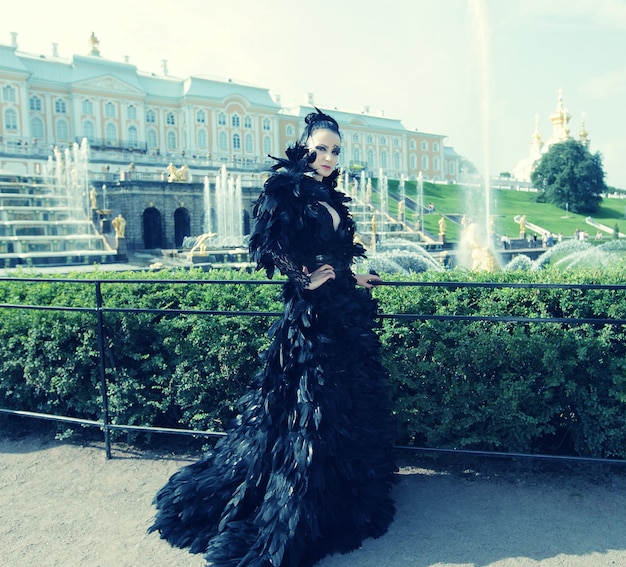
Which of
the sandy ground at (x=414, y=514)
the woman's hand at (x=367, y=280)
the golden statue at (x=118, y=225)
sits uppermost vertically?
the golden statue at (x=118, y=225)

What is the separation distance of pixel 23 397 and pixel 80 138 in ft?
183

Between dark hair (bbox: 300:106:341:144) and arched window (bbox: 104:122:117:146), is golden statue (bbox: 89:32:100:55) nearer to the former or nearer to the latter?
arched window (bbox: 104:122:117:146)

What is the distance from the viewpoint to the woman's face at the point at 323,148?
2709mm

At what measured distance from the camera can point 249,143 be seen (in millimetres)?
65062

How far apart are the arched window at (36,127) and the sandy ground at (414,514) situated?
56796 mm

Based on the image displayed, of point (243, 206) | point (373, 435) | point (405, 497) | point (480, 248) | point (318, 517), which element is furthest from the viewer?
point (243, 206)

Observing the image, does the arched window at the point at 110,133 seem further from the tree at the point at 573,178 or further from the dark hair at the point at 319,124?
the dark hair at the point at 319,124

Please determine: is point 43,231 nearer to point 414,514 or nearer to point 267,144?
point 414,514

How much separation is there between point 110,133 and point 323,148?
59157 millimetres

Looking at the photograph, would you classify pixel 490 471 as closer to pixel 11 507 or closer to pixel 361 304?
pixel 361 304

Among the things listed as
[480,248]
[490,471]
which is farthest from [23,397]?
[480,248]

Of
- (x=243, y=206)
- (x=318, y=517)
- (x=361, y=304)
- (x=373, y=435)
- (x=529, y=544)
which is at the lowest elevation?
(x=529, y=544)

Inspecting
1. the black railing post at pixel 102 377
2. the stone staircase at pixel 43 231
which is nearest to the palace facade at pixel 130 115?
the stone staircase at pixel 43 231

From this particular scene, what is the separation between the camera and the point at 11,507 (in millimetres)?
3230
